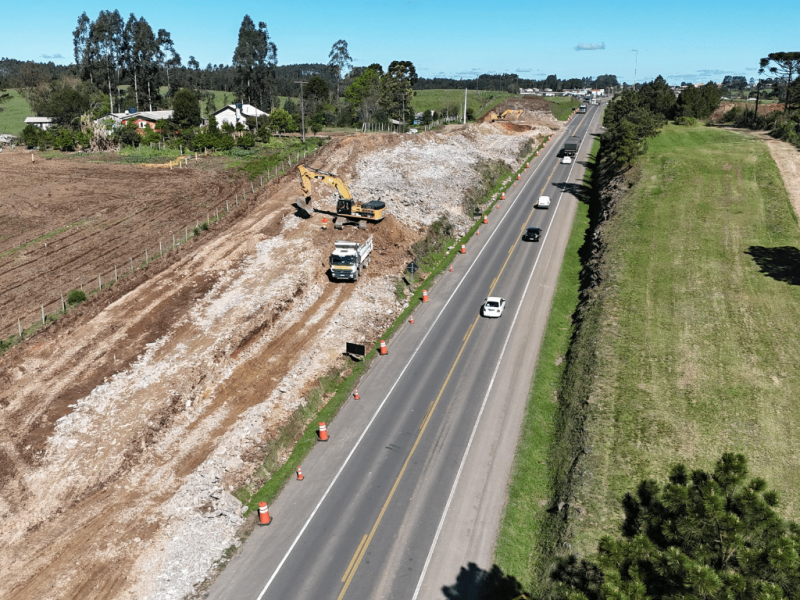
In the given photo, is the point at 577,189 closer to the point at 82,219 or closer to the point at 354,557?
the point at 354,557

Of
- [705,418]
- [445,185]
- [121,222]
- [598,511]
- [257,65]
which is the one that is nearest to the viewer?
[598,511]

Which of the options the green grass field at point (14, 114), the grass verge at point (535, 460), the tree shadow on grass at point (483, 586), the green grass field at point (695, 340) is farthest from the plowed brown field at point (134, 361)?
the green grass field at point (14, 114)

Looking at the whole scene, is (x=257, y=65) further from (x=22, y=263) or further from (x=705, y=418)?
(x=705, y=418)

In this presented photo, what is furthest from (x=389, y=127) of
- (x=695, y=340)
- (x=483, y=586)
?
(x=483, y=586)

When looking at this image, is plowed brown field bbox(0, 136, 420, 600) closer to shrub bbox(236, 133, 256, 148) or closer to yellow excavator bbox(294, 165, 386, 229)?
yellow excavator bbox(294, 165, 386, 229)

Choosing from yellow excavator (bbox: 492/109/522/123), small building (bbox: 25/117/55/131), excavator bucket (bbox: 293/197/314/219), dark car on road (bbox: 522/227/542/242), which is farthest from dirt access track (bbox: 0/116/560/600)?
yellow excavator (bbox: 492/109/522/123)

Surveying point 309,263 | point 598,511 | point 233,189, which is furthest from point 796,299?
Answer: point 233,189
